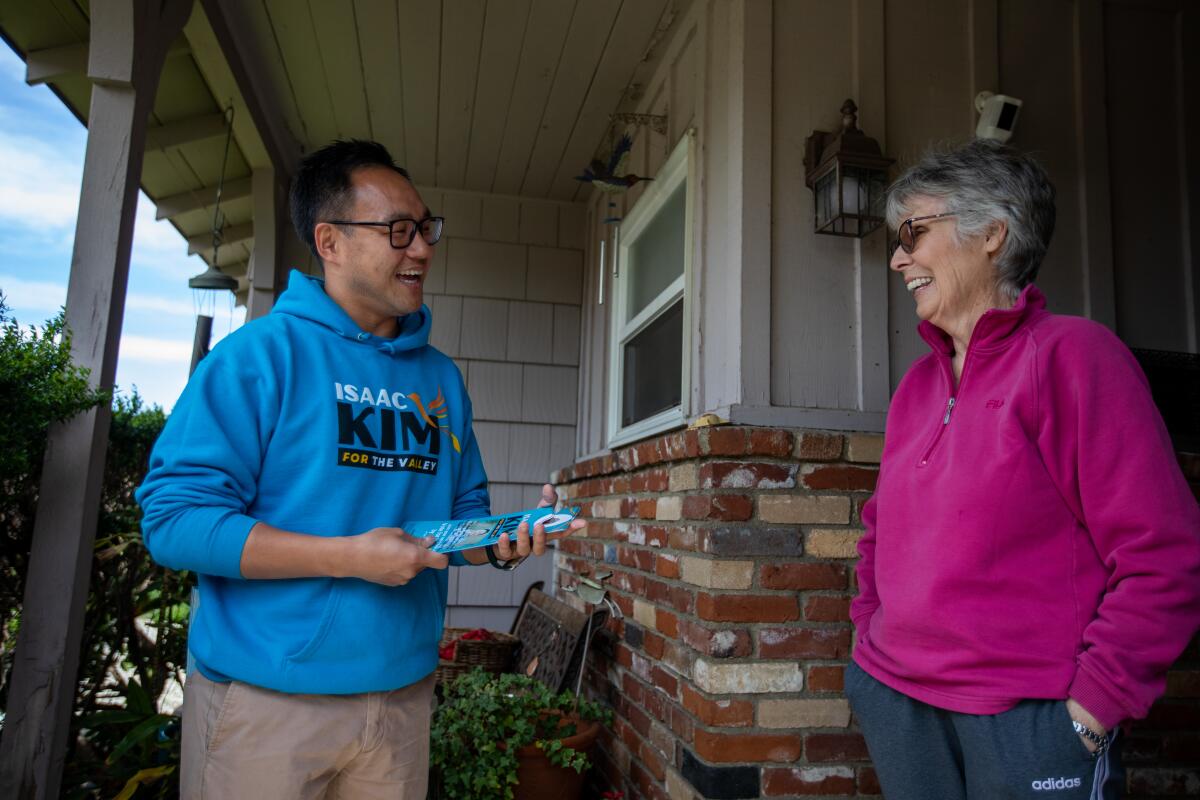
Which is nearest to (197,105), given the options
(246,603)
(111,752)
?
(111,752)

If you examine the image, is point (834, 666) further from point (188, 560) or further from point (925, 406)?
point (188, 560)

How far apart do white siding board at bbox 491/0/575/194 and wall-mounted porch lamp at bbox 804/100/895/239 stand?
1337mm

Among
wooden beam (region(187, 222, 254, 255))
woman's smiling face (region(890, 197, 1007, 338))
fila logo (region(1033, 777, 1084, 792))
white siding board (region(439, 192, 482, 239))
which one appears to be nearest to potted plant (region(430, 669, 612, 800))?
fila logo (region(1033, 777, 1084, 792))

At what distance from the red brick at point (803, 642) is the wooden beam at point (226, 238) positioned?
17.8 feet

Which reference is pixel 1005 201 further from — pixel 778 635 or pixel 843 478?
pixel 778 635

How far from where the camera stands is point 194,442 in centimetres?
121

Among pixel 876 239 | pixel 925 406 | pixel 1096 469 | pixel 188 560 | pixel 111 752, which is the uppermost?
pixel 876 239

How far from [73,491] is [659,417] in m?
1.79

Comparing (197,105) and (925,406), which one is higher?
(197,105)

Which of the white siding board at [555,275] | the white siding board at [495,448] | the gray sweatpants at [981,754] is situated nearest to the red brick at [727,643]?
the gray sweatpants at [981,754]

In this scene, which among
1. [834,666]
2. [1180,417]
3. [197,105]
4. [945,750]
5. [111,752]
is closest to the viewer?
[945,750]

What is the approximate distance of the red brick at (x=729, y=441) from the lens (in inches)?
83.4

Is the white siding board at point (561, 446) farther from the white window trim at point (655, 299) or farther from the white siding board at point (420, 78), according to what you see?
the white siding board at point (420, 78)

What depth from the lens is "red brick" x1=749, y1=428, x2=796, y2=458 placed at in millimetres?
2123
